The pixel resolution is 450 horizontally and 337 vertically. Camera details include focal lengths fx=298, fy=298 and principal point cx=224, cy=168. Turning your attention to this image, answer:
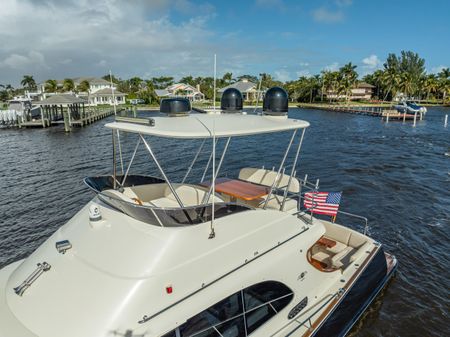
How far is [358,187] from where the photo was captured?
15.5m

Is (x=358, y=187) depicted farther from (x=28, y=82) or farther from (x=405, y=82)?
(x=28, y=82)

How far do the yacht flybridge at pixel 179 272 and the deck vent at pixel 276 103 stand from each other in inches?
26.2

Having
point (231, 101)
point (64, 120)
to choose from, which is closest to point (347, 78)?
point (64, 120)

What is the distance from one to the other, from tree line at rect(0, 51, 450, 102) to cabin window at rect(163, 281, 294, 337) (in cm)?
6347

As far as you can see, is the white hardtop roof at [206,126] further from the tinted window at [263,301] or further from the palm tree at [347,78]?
the palm tree at [347,78]

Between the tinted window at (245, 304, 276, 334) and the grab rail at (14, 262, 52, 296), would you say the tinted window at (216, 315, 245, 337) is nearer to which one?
the tinted window at (245, 304, 276, 334)

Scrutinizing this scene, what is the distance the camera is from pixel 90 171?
19.0 m

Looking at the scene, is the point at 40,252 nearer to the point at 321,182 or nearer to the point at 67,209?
the point at 67,209

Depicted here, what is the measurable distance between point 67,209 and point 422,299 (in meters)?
12.9

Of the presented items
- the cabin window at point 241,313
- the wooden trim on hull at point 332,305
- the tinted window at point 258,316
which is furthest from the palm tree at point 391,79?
the tinted window at point 258,316

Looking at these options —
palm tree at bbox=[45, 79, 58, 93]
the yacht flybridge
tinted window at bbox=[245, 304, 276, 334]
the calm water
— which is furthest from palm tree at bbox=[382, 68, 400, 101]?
tinted window at bbox=[245, 304, 276, 334]

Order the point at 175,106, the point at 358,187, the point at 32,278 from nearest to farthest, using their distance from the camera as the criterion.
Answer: the point at 32,278
the point at 175,106
the point at 358,187

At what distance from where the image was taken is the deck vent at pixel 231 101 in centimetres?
701

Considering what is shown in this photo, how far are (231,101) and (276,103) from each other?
133 cm
